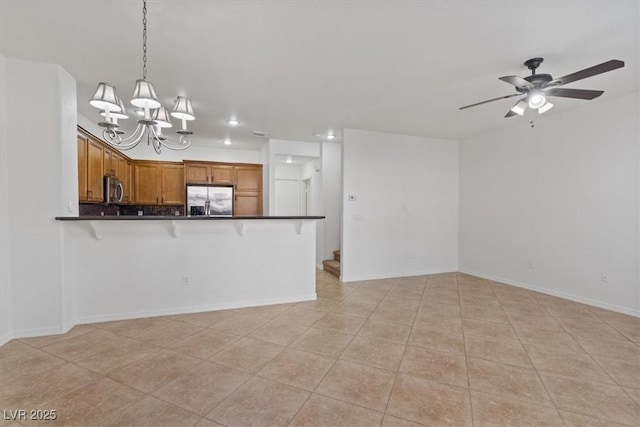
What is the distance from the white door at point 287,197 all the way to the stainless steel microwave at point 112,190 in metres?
3.99

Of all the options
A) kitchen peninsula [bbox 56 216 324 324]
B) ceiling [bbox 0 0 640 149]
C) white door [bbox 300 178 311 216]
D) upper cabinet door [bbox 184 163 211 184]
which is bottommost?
kitchen peninsula [bbox 56 216 324 324]

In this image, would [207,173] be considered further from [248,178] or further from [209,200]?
[248,178]

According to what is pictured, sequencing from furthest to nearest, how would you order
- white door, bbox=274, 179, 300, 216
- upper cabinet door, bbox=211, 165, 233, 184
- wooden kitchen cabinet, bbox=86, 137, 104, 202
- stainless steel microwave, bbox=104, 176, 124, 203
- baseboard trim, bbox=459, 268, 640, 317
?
white door, bbox=274, 179, 300, 216
upper cabinet door, bbox=211, 165, 233, 184
stainless steel microwave, bbox=104, 176, 124, 203
wooden kitchen cabinet, bbox=86, 137, 104, 202
baseboard trim, bbox=459, 268, 640, 317

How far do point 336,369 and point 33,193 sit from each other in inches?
131

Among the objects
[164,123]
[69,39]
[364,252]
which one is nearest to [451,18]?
[164,123]

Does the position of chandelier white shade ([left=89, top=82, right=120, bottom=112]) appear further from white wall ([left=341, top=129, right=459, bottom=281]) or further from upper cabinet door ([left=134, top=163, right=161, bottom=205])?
upper cabinet door ([left=134, top=163, right=161, bottom=205])

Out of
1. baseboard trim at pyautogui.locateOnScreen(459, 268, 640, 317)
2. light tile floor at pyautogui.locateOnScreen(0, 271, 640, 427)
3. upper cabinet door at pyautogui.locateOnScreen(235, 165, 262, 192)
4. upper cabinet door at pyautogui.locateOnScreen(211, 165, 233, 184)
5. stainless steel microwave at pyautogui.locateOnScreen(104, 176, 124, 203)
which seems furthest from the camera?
upper cabinet door at pyautogui.locateOnScreen(235, 165, 262, 192)

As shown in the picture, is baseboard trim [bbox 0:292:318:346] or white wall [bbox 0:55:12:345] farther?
baseboard trim [bbox 0:292:318:346]

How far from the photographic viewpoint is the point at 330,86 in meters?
3.38

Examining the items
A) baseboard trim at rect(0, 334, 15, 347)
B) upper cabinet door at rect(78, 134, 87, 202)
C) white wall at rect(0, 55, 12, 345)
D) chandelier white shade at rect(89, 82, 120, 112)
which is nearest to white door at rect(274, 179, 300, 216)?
upper cabinet door at rect(78, 134, 87, 202)

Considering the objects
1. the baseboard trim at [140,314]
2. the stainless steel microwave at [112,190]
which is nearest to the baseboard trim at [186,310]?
the baseboard trim at [140,314]

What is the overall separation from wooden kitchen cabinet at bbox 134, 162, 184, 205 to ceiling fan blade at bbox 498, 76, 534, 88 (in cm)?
598

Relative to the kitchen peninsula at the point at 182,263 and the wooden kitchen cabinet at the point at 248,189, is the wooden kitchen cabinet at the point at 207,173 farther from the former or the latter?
the kitchen peninsula at the point at 182,263

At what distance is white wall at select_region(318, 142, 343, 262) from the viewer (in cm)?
619
